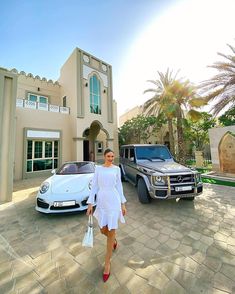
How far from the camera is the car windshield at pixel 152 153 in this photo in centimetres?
598

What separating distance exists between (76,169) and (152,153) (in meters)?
3.19

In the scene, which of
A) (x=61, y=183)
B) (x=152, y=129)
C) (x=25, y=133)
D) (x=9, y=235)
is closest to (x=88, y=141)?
(x=25, y=133)

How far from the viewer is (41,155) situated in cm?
1043

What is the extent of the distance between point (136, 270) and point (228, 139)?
1024 cm

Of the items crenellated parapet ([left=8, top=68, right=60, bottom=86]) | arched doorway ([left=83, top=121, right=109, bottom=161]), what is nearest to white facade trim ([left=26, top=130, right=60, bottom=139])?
arched doorway ([left=83, top=121, right=109, bottom=161])

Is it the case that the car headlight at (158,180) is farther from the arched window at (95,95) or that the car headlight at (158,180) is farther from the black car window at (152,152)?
the arched window at (95,95)

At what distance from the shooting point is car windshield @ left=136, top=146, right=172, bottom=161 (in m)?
5.98

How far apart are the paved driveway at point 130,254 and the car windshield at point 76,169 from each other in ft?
4.75

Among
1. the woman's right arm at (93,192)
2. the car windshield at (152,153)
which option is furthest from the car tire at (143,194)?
the woman's right arm at (93,192)

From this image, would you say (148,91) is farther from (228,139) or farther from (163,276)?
(163,276)

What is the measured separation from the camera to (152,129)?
64.8 ft

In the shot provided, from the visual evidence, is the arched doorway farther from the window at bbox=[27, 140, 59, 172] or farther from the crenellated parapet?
the crenellated parapet

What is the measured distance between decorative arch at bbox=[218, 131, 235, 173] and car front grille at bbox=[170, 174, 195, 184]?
7009 millimetres

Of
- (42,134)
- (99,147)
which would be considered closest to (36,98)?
(42,134)
